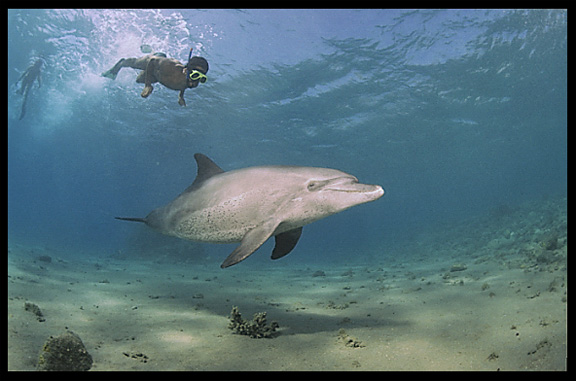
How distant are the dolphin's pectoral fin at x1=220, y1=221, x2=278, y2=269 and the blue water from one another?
1434 centimetres

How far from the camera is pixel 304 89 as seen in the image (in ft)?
73.5

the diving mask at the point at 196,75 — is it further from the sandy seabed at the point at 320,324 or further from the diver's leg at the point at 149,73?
the sandy seabed at the point at 320,324

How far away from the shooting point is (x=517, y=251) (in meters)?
10.9

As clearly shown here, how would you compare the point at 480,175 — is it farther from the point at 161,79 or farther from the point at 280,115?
the point at 161,79

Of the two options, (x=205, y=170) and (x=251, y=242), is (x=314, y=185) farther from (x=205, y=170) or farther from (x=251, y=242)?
(x=205, y=170)

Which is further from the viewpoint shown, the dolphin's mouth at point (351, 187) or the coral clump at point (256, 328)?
the coral clump at point (256, 328)

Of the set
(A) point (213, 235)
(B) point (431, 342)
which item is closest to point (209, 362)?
(A) point (213, 235)

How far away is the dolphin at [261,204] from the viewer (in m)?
3.59

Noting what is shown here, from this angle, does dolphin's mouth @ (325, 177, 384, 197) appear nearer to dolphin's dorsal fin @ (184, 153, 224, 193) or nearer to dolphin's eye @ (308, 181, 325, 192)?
dolphin's eye @ (308, 181, 325, 192)

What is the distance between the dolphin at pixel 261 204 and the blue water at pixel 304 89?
44.6 ft

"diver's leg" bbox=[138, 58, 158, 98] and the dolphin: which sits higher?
"diver's leg" bbox=[138, 58, 158, 98]

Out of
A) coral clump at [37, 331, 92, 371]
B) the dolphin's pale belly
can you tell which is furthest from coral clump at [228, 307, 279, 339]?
coral clump at [37, 331, 92, 371]

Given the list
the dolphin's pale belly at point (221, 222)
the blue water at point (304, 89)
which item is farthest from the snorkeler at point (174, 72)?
the blue water at point (304, 89)

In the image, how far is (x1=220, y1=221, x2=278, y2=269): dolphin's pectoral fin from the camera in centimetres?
344
